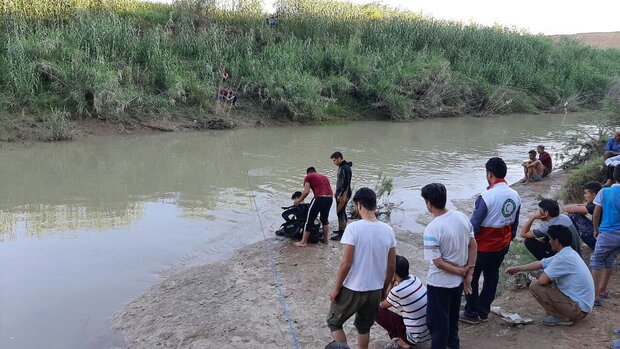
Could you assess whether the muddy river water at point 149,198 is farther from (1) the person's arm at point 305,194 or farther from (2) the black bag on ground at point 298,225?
(1) the person's arm at point 305,194

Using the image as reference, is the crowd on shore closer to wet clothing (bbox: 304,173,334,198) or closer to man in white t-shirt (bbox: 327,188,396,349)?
man in white t-shirt (bbox: 327,188,396,349)

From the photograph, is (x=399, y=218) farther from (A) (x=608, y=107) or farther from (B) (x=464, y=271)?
(A) (x=608, y=107)

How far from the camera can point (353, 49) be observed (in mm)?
27250

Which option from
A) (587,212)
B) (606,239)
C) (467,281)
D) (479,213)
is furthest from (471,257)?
(587,212)

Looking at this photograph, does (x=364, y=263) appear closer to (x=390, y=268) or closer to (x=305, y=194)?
(x=390, y=268)

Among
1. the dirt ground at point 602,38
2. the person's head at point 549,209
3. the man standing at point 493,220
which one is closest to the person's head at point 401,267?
the man standing at point 493,220

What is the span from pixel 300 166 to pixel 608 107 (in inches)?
326

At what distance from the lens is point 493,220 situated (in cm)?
471

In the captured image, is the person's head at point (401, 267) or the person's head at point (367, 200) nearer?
the person's head at point (367, 200)

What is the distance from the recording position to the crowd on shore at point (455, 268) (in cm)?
404

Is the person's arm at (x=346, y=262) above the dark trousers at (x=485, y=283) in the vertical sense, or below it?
above

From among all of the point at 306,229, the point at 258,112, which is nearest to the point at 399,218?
the point at 306,229

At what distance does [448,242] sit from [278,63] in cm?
2124

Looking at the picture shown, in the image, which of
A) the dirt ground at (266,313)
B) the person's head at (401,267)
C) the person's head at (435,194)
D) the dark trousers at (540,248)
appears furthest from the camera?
the dark trousers at (540,248)
